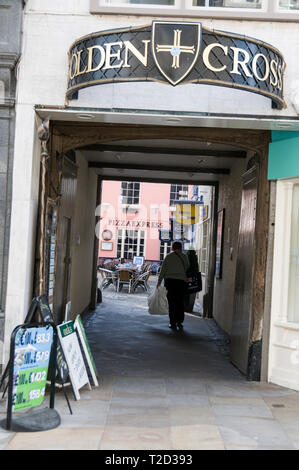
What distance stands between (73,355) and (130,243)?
25.7 metres

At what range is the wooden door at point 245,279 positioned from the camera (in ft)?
21.9

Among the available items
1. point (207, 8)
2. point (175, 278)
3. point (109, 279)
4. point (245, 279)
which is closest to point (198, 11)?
point (207, 8)

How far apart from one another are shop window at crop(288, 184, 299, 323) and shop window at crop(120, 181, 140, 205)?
24642 millimetres

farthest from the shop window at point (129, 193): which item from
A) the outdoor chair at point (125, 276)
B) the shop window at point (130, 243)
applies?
the outdoor chair at point (125, 276)

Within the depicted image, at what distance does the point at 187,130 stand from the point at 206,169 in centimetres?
487

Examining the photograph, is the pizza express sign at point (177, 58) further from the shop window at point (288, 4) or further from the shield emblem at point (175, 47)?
the shop window at point (288, 4)

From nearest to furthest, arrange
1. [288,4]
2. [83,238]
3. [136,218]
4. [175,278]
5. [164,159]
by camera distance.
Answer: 1. [288,4]
2. [175,278]
3. [164,159]
4. [83,238]
5. [136,218]

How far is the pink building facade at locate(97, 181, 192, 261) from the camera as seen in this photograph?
29.1m

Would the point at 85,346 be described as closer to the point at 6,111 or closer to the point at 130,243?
the point at 6,111

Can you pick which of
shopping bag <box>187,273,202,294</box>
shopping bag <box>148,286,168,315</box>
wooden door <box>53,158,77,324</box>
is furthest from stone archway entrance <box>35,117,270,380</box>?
shopping bag <box>187,273,202,294</box>

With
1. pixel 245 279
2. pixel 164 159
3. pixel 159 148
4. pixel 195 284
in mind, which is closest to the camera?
pixel 245 279

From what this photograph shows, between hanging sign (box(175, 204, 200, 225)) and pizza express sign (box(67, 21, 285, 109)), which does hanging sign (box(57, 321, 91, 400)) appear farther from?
hanging sign (box(175, 204, 200, 225))

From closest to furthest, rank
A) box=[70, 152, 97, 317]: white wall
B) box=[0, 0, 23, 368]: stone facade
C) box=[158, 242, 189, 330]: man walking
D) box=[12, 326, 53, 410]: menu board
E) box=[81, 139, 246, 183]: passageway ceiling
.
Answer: box=[12, 326, 53, 410]: menu board → box=[0, 0, 23, 368]: stone facade → box=[81, 139, 246, 183]: passageway ceiling → box=[70, 152, 97, 317]: white wall → box=[158, 242, 189, 330]: man walking

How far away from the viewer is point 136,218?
94.7 feet
